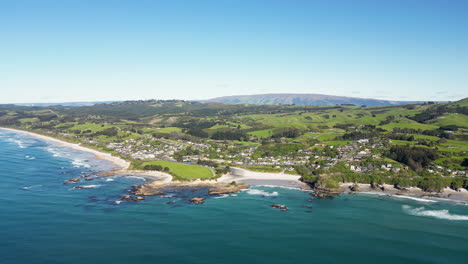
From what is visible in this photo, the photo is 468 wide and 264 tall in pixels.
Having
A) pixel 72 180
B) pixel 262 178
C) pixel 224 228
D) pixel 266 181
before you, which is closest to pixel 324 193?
pixel 266 181

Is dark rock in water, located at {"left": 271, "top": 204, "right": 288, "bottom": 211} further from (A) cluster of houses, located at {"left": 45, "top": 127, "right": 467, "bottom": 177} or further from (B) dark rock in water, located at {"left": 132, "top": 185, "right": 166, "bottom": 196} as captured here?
(A) cluster of houses, located at {"left": 45, "top": 127, "right": 467, "bottom": 177}

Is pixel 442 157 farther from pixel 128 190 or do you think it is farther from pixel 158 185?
pixel 128 190

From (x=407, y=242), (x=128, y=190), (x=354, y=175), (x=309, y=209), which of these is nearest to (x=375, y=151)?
(x=354, y=175)

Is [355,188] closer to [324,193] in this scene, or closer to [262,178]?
[324,193]

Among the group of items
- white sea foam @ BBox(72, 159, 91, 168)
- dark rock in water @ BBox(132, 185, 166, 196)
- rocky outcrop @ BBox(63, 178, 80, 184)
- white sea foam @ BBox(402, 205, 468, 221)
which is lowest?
white sea foam @ BBox(402, 205, 468, 221)

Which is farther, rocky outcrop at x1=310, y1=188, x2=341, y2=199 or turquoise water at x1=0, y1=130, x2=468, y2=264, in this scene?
rocky outcrop at x1=310, y1=188, x2=341, y2=199

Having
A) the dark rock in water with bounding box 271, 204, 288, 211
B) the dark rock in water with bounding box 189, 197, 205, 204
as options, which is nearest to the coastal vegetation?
the dark rock in water with bounding box 189, 197, 205, 204

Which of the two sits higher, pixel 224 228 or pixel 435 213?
pixel 224 228
